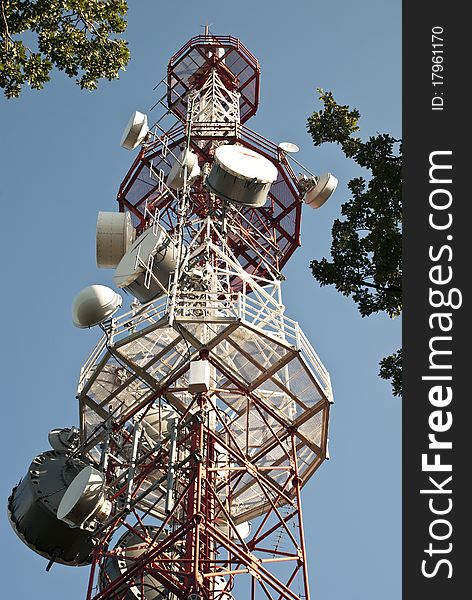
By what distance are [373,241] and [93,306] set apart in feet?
31.2

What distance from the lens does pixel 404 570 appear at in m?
10.8

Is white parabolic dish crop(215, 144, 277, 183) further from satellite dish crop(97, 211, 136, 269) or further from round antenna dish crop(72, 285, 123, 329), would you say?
round antenna dish crop(72, 285, 123, 329)

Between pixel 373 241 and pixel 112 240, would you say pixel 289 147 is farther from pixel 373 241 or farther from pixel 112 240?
pixel 373 241

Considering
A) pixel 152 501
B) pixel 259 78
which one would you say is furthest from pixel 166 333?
pixel 259 78

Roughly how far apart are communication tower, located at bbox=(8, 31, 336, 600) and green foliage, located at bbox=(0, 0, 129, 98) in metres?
6.55

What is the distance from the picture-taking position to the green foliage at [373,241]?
13.7m

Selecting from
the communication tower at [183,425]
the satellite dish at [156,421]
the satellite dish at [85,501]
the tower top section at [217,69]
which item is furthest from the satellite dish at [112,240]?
the tower top section at [217,69]

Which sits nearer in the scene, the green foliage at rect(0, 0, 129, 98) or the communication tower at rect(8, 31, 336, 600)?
the green foliage at rect(0, 0, 129, 98)

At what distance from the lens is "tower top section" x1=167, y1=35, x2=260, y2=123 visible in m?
34.5

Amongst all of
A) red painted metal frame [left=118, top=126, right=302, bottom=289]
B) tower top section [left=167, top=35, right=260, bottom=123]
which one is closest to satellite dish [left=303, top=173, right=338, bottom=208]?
red painted metal frame [left=118, top=126, right=302, bottom=289]

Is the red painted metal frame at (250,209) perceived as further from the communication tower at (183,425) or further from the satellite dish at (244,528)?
the satellite dish at (244,528)

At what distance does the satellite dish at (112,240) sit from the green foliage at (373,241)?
1154 centimetres

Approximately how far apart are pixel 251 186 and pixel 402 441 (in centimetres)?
1267

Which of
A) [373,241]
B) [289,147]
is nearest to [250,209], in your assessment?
[289,147]
